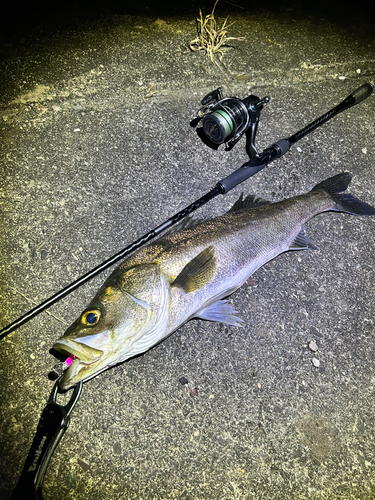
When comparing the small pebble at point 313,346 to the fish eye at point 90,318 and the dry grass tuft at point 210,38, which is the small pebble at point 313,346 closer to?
the fish eye at point 90,318

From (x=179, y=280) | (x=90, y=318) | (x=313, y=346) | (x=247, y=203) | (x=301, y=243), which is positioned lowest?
(x=313, y=346)

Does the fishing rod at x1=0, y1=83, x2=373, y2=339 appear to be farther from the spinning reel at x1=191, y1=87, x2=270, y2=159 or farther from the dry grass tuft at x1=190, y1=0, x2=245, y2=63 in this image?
the dry grass tuft at x1=190, y1=0, x2=245, y2=63

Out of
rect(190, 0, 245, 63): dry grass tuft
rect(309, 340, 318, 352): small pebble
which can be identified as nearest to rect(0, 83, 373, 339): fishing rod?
rect(190, 0, 245, 63): dry grass tuft

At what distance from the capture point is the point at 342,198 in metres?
3.05

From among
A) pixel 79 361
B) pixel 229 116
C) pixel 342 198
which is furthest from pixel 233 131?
pixel 79 361

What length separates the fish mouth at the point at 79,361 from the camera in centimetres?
191

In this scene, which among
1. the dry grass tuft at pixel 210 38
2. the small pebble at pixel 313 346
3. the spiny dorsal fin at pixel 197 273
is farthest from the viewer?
the dry grass tuft at pixel 210 38

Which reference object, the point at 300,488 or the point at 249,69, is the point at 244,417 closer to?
the point at 300,488

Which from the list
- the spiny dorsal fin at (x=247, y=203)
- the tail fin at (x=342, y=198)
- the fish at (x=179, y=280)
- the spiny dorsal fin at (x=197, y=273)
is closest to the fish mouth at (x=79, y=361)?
the fish at (x=179, y=280)

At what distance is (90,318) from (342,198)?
245cm

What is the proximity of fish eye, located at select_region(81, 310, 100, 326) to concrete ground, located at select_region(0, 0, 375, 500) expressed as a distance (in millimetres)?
640

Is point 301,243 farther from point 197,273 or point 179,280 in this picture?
point 179,280

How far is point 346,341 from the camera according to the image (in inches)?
111

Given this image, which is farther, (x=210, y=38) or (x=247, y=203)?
(x=210, y=38)
